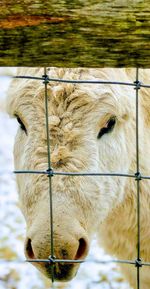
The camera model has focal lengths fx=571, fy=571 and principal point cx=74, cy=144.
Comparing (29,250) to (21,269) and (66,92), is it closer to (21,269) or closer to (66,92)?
(66,92)

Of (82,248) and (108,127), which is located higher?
(108,127)

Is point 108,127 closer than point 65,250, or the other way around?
point 65,250

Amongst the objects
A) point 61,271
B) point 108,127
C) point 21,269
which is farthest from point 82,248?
point 21,269

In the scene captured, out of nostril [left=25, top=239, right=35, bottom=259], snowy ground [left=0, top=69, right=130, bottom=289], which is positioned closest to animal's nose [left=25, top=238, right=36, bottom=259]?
nostril [left=25, top=239, right=35, bottom=259]

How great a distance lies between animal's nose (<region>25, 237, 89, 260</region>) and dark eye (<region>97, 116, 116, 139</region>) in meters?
0.66

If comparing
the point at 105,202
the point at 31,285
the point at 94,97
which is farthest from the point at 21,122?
the point at 31,285

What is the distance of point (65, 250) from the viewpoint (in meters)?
2.44

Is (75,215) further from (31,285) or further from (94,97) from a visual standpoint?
(31,285)

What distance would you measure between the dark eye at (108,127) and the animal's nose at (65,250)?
657 millimetres

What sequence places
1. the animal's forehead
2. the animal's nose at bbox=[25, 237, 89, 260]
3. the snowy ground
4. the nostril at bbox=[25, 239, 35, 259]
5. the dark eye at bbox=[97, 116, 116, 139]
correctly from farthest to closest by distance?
the snowy ground < the dark eye at bbox=[97, 116, 116, 139] < the animal's forehead < the nostril at bbox=[25, 239, 35, 259] < the animal's nose at bbox=[25, 237, 89, 260]

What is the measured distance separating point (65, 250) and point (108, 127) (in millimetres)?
865

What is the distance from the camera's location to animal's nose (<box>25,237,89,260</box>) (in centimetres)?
243

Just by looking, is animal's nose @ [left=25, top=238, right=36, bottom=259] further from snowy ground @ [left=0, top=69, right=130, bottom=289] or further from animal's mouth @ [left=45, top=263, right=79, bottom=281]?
snowy ground @ [left=0, top=69, right=130, bottom=289]

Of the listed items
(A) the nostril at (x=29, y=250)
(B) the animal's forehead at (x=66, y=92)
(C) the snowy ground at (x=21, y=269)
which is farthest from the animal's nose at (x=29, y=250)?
(C) the snowy ground at (x=21, y=269)
